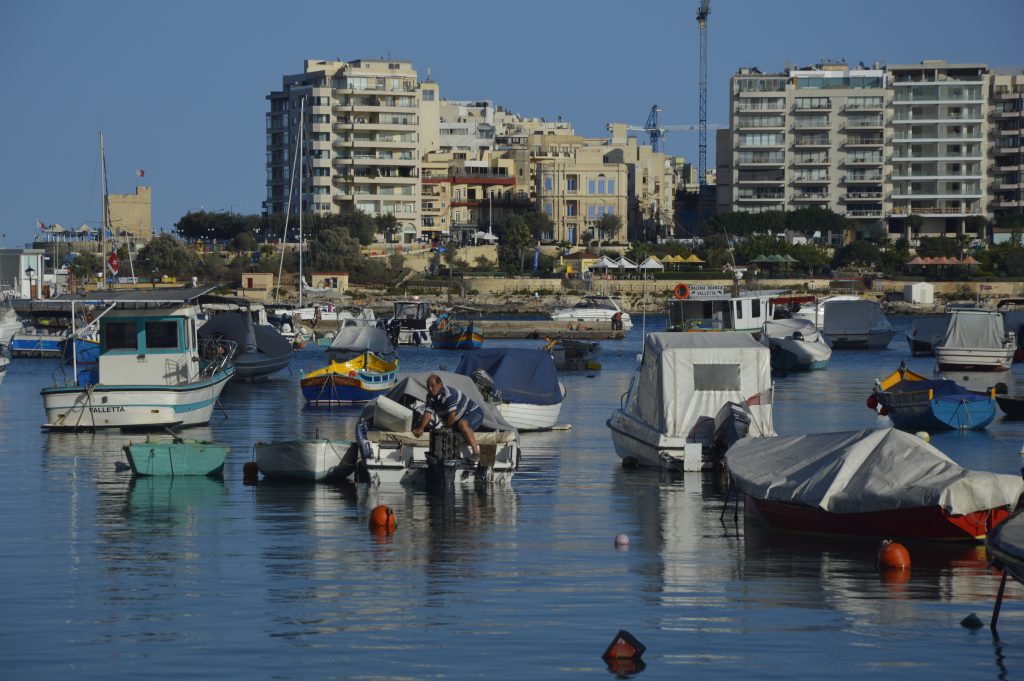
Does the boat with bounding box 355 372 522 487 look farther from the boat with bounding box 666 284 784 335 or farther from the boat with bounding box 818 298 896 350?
the boat with bounding box 818 298 896 350

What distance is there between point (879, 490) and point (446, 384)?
10922 mm

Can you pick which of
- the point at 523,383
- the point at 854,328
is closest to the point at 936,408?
the point at 523,383

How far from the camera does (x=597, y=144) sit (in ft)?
601

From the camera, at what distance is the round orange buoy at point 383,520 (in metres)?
22.2

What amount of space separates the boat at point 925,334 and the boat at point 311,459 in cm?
5326

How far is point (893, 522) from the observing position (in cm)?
2059

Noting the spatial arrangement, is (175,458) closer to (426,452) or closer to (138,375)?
(426,452)

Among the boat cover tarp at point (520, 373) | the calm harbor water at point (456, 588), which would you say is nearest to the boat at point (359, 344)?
the boat cover tarp at point (520, 373)

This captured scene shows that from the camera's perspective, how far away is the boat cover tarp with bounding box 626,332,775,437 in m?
28.4

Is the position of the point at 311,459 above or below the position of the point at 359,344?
below

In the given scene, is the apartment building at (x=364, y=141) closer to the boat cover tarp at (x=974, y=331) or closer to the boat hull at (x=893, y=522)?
the boat cover tarp at (x=974, y=331)

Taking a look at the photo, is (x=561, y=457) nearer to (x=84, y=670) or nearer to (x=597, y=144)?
(x=84, y=670)

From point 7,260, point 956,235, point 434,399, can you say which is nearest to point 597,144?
point 956,235

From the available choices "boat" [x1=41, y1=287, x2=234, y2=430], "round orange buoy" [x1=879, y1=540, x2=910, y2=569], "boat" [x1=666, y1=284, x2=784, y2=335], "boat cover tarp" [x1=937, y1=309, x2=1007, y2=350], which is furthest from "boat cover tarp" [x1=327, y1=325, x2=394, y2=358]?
"round orange buoy" [x1=879, y1=540, x2=910, y2=569]
